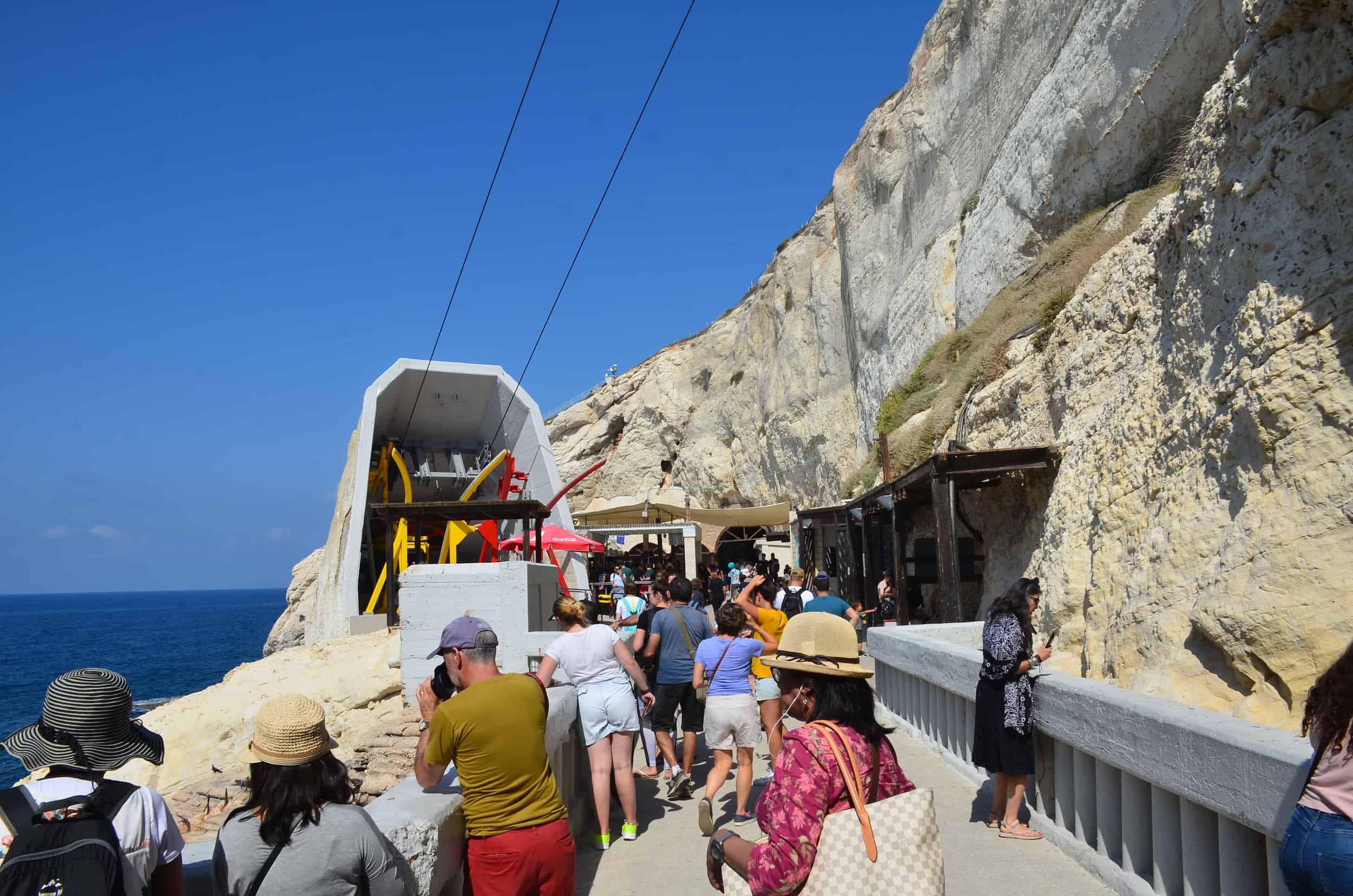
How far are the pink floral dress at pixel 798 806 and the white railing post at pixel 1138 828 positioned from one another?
7.56 ft

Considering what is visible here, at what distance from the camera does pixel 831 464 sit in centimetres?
3155

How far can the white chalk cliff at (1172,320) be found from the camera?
5199mm

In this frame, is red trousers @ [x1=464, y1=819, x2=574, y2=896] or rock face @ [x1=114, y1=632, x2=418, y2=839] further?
rock face @ [x1=114, y1=632, x2=418, y2=839]

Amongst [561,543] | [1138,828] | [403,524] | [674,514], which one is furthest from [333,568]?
[1138,828]

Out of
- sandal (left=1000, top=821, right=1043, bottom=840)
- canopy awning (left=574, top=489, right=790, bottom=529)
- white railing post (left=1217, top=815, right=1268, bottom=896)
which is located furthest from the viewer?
canopy awning (left=574, top=489, right=790, bottom=529)

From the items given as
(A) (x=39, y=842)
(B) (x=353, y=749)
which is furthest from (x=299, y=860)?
(B) (x=353, y=749)

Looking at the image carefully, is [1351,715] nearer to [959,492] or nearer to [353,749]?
[353,749]

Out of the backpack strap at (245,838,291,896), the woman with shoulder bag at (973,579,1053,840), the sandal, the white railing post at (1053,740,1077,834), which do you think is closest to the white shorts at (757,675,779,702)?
the woman with shoulder bag at (973,579,1053,840)

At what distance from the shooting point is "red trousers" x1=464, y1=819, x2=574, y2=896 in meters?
3.88

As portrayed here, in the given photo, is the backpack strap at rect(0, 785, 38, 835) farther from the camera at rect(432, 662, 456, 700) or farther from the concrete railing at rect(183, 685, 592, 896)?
the camera at rect(432, 662, 456, 700)

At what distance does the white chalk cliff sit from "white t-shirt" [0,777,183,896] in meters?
4.70

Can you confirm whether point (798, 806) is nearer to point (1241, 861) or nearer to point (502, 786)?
point (502, 786)

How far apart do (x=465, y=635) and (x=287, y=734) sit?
149 centimetres

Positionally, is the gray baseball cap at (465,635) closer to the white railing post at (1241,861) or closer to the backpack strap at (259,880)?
the backpack strap at (259,880)
